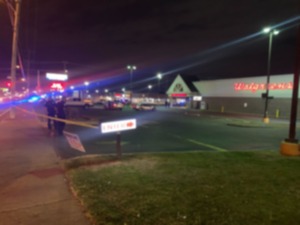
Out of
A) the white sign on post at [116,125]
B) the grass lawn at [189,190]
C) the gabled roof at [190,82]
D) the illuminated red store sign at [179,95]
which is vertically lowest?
the grass lawn at [189,190]

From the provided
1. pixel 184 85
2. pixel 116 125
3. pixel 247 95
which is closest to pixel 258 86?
pixel 247 95

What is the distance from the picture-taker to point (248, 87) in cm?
4916

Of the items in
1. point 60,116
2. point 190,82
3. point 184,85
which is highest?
point 190,82

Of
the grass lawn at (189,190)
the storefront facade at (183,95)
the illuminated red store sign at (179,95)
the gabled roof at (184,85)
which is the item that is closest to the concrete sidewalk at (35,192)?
the grass lawn at (189,190)

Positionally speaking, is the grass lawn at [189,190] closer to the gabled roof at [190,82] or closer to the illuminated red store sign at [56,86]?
the illuminated red store sign at [56,86]

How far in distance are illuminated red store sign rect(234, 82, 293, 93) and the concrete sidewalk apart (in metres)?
38.3

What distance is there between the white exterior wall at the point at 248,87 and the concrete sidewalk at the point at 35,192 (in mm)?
38504

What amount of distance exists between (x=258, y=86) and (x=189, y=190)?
4419 centimetres

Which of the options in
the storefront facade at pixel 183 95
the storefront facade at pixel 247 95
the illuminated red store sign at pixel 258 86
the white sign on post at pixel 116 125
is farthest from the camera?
the storefront facade at pixel 183 95

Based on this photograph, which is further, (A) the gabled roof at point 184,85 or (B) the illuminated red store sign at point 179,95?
(B) the illuminated red store sign at point 179,95

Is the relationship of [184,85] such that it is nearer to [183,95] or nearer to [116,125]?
[183,95]

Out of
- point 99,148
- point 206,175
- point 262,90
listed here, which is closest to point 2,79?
point 262,90

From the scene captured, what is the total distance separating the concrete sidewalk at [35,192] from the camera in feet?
16.2

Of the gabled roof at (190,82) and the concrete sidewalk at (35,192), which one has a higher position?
the gabled roof at (190,82)
